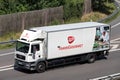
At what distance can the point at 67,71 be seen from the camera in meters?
29.0

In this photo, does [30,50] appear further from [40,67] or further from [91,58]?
[91,58]

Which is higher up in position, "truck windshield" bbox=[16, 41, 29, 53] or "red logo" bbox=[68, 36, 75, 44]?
"red logo" bbox=[68, 36, 75, 44]

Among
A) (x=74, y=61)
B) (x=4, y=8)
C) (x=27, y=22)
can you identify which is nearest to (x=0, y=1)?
(x=4, y=8)

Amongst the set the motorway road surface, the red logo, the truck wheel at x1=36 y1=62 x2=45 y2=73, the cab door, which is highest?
the red logo

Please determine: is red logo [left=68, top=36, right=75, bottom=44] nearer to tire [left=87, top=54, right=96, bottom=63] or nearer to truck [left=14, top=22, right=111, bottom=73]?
truck [left=14, top=22, right=111, bottom=73]

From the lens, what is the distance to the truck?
27.9 meters

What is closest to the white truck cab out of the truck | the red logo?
the truck

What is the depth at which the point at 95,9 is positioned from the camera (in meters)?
59.5

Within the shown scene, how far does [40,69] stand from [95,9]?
32.6 meters

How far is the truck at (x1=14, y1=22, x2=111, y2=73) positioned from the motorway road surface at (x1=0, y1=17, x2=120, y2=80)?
1.61 feet

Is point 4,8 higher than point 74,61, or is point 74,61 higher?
point 4,8

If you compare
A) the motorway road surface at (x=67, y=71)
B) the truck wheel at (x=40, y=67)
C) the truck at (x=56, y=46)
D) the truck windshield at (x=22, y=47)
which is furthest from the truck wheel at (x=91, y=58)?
the truck windshield at (x=22, y=47)

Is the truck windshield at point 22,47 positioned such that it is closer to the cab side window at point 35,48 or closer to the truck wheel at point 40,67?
the cab side window at point 35,48

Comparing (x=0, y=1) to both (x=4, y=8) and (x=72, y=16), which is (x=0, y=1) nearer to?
(x=4, y=8)
